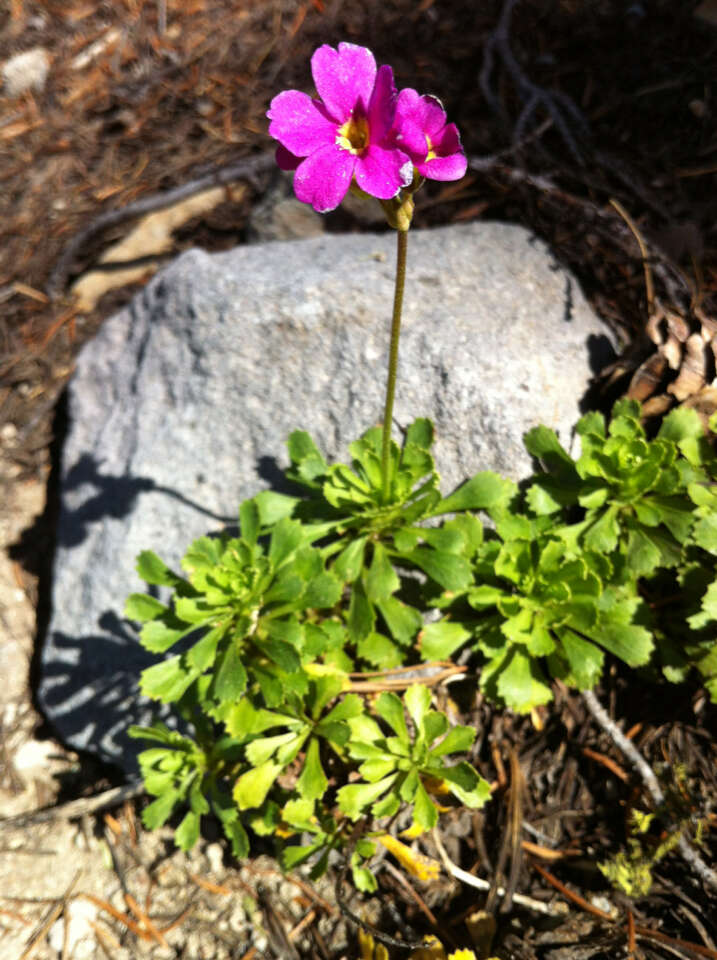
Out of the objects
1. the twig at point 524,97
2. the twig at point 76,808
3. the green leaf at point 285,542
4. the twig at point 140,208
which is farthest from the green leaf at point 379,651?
the twig at point 140,208

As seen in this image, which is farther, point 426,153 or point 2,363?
point 2,363

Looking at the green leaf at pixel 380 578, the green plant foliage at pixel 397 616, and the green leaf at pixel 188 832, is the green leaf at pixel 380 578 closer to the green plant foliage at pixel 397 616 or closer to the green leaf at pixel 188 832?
the green plant foliage at pixel 397 616

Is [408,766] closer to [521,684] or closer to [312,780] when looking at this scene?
[312,780]

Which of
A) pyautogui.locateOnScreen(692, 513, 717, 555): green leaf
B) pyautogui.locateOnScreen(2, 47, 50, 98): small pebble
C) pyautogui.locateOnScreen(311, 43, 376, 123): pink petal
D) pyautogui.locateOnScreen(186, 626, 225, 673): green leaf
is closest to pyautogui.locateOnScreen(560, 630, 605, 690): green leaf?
pyautogui.locateOnScreen(692, 513, 717, 555): green leaf

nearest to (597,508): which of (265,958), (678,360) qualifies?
(678,360)

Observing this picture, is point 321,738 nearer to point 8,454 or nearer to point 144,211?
point 8,454

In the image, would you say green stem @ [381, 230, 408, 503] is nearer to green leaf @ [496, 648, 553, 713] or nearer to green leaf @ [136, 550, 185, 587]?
green leaf @ [496, 648, 553, 713]
